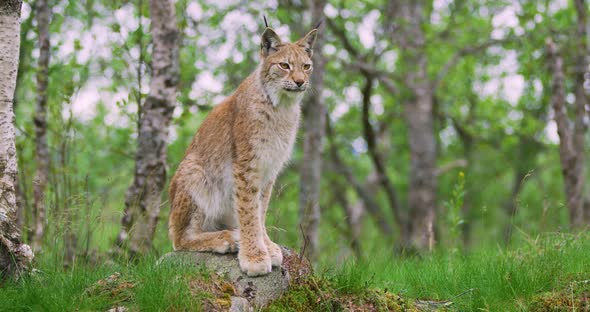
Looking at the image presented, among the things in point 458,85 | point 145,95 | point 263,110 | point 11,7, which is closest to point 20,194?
point 145,95

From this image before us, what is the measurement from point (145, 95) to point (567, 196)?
6384 millimetres

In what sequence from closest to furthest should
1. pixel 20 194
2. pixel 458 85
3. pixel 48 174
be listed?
pixel 20 194, pixel 48 174, pixel 458 85

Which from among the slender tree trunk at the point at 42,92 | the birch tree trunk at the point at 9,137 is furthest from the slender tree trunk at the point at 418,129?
the birch tree trunk at the point at 9,137

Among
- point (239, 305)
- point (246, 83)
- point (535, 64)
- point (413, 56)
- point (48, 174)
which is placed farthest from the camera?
point (413, 56)

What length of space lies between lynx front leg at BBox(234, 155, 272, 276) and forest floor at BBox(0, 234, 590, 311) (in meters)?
0.28

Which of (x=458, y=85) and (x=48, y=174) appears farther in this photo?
(x=458, y=85)

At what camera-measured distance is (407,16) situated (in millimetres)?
14133

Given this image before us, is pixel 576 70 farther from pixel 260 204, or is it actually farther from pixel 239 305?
pixel 239 305

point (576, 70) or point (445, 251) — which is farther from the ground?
point (576, 70)

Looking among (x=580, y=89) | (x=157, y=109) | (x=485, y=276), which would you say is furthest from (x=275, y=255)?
(x=580, y=89)

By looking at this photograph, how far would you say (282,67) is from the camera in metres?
5.31

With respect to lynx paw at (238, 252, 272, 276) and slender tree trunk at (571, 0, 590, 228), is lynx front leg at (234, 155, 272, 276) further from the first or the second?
slender tree trunk at (571, 0, 590, 228)

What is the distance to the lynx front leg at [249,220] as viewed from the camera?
4719mm

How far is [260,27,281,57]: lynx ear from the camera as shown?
5.49 meters
